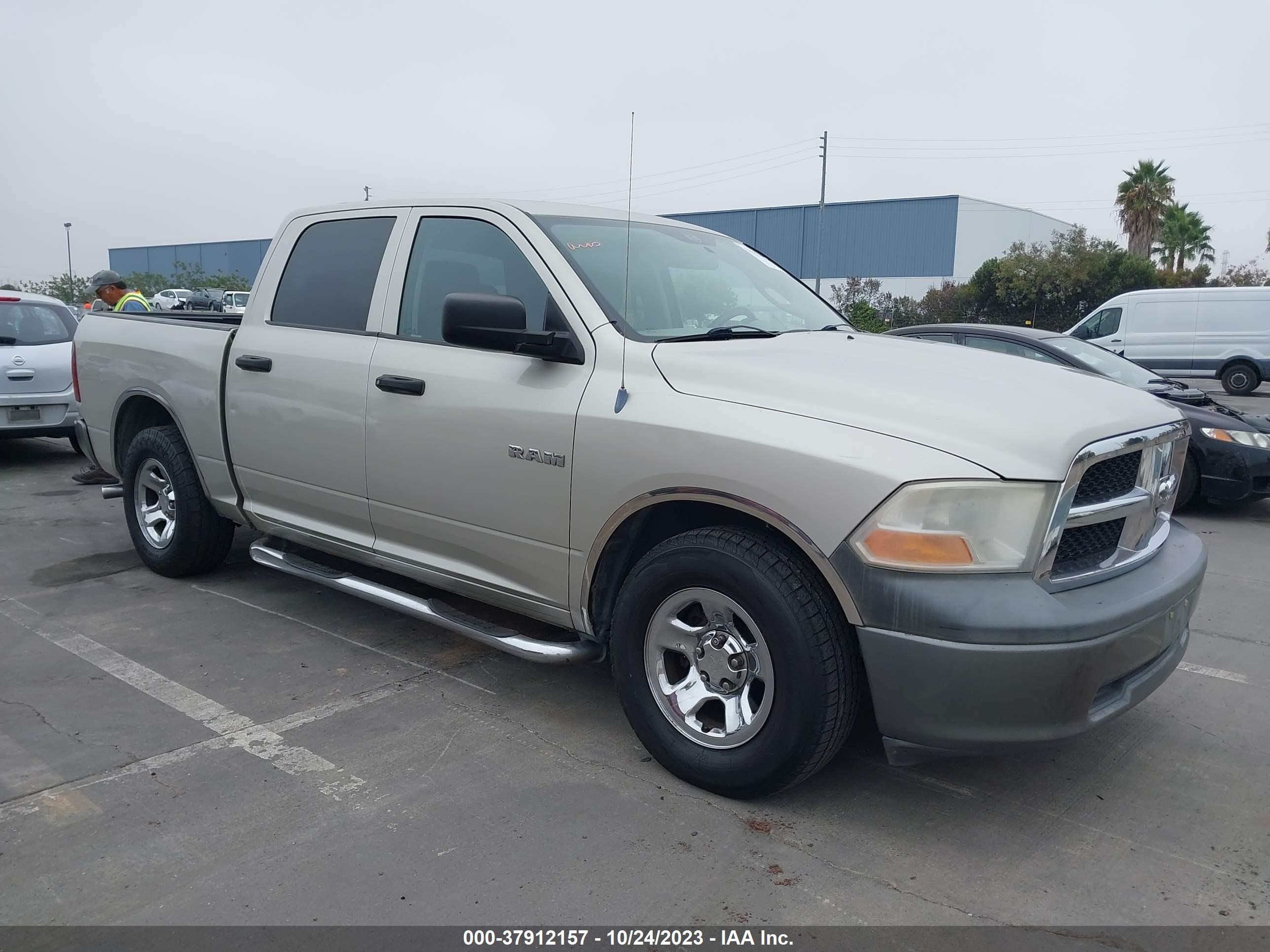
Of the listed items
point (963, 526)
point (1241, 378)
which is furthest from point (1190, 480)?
point (1241, 378)

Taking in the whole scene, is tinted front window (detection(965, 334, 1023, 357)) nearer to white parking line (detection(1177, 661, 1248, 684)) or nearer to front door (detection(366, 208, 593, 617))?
white parking line (detection(1177, 661, 1248, 684))

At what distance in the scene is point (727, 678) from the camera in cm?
313

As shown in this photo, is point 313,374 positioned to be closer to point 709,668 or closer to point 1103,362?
point 709,668

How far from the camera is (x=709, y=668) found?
3.17 m

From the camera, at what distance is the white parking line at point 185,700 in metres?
3.49

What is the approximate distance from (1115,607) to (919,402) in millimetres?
794

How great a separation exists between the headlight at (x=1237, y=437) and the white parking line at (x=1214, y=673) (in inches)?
149

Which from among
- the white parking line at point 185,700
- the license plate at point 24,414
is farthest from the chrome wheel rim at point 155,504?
the license plate at point 24,414

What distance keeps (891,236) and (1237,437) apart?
1591 inches

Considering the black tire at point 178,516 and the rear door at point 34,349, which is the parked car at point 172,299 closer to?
the rear door at point 34,349

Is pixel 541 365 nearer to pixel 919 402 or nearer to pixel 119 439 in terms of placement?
pixel 919 402

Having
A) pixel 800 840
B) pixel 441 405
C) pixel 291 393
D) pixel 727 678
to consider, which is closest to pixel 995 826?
pixel 800 840

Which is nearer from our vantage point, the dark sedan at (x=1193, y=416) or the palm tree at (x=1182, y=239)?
the dark sedan at (x=1193, y=416)
